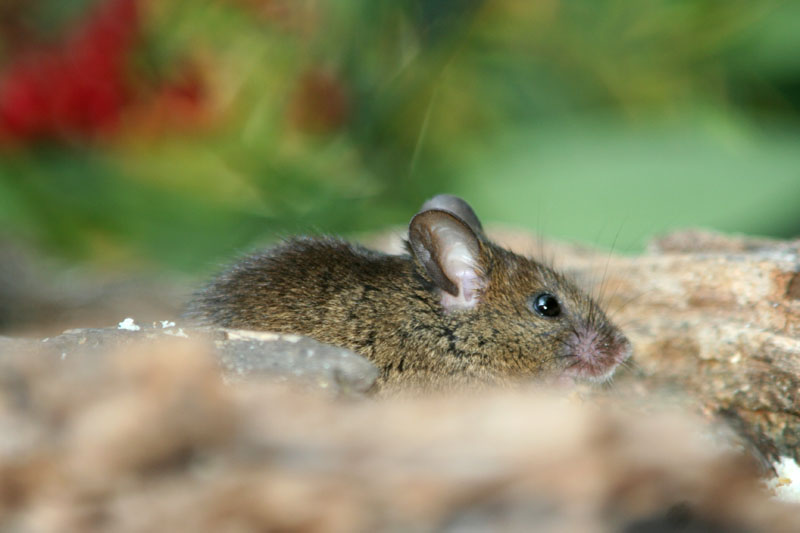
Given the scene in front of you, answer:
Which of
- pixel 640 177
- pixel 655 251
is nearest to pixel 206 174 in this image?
pixel 640 177

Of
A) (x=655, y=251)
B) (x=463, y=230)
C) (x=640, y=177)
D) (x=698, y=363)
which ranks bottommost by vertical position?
(x=698, y=363)

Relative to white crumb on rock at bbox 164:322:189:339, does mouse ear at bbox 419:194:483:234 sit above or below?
above

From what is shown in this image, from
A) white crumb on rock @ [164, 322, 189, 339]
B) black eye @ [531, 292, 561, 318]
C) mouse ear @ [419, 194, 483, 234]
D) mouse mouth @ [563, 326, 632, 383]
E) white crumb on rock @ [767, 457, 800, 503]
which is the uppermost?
mouse ear @ [419, 194, 483, 234]

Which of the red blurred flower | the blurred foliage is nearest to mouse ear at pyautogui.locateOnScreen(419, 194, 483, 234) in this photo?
the blurred foliage

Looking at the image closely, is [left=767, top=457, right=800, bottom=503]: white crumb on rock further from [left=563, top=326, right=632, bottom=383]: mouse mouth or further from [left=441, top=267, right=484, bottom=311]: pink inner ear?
[left=441, top=267, right=484, bottom=311]: pink inner ear

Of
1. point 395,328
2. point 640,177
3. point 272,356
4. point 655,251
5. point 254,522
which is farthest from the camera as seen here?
point 640,177

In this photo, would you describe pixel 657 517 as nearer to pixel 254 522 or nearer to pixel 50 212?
pixel 254 522

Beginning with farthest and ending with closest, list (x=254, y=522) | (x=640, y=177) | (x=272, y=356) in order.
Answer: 1. (x=640, y=177)
2. (x=272, y=356)
3. (x=254, y=522)

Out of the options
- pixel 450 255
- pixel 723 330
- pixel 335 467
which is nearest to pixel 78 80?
pixel 450 255
